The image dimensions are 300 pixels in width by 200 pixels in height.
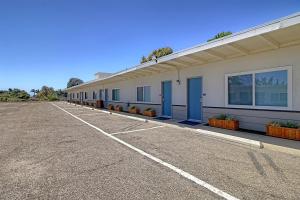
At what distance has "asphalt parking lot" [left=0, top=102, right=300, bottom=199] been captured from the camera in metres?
2.96

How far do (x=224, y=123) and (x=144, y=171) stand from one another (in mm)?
5151

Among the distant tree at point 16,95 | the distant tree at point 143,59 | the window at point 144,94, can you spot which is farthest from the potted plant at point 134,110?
the distant tree at point 16,95

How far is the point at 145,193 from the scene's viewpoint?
115 inches

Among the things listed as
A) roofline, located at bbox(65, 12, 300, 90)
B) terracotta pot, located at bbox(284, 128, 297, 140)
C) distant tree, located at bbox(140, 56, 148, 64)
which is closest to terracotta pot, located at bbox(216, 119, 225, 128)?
terracotta pot, located at bbox(284, 128, 297, 140)

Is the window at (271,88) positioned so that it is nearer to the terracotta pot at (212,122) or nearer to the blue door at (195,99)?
the terracotta pot at (212,122)

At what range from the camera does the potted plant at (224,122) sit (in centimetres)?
759

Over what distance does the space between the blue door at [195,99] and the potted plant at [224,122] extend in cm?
127

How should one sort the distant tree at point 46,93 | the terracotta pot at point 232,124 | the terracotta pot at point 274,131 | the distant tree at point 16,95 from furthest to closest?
the distant tree at point 46,93
the distant tree at point 16,95
the terracotta pot at point 232,124
the terracotta pot at point 274,131

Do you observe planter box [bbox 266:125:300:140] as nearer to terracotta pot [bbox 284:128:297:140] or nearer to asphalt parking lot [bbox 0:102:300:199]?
terracotta pot [bbox 284:128:297:140]

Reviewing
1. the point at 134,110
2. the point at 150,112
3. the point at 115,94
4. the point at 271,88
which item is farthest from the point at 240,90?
the point at 115,94

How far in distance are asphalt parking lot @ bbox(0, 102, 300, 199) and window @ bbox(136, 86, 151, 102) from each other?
7.91 meters

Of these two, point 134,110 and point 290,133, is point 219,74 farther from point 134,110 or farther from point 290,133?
point 134,110

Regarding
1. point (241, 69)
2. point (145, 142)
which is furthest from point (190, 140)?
point (241, 69)

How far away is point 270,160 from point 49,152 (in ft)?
17.7
